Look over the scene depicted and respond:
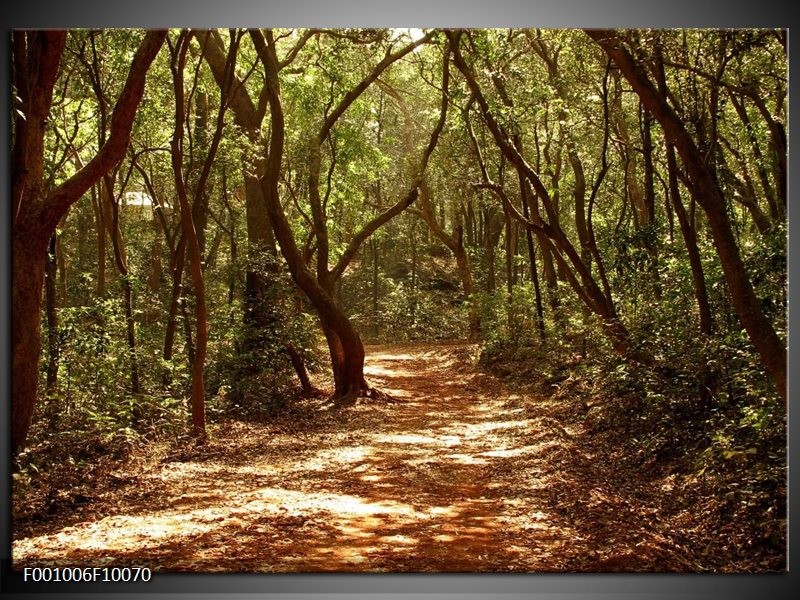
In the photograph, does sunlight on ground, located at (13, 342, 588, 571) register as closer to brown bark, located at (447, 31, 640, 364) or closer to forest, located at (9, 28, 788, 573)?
forest, located at (9, 28, 788, 573)

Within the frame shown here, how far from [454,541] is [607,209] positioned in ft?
51.1

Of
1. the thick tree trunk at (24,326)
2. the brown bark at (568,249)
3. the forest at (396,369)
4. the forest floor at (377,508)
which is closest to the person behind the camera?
the forest floor at (377,508)

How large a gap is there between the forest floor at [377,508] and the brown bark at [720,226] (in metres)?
1.42

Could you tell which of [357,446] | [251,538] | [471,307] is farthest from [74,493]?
[471,307]

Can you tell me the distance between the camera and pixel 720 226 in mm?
5355

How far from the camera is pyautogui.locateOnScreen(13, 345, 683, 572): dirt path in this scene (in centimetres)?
494

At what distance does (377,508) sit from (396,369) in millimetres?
11071

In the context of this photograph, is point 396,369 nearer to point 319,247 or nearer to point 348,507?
point 319,247

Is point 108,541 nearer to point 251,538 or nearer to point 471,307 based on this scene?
point 251,538

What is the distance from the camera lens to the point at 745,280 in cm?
521

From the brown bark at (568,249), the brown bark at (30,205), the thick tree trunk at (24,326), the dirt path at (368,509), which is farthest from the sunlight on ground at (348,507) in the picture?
the brown bark at (568,249)

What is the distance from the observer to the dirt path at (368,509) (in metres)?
4.94

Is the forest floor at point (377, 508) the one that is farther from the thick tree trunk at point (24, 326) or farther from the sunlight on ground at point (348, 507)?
the thick tree trunk at point (24, 326)

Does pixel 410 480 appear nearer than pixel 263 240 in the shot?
Yes
